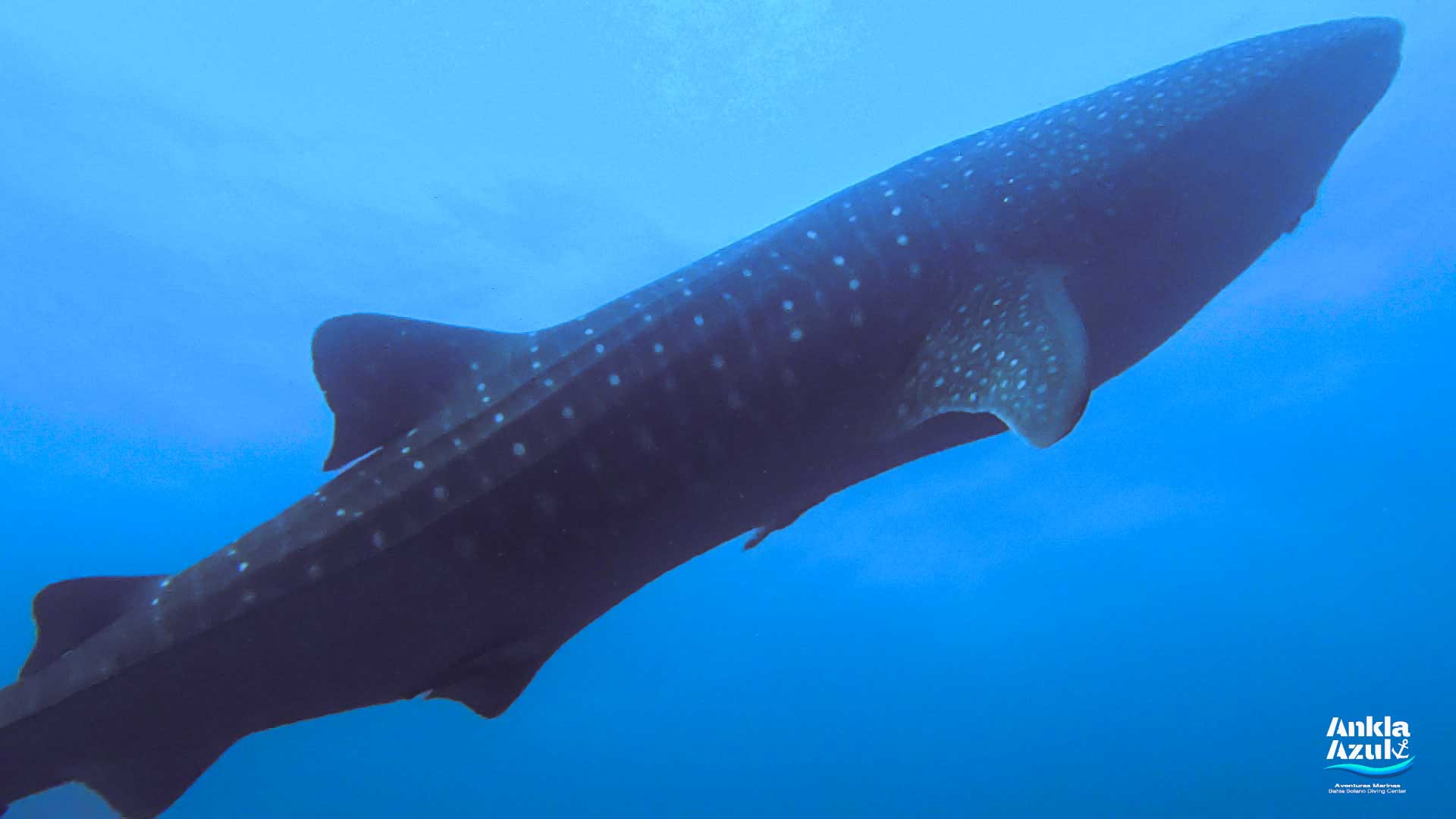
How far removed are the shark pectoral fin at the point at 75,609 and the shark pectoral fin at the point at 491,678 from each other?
1.32 metres

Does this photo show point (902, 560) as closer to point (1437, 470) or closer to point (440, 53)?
point (1437, 470)

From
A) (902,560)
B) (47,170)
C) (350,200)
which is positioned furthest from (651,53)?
(902,560)

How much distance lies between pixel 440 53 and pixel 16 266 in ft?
39.4

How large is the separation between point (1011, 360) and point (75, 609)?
4.04 meters

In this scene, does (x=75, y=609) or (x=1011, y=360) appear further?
(x=75, y=609)

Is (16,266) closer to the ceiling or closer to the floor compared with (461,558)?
closer to the ceiling

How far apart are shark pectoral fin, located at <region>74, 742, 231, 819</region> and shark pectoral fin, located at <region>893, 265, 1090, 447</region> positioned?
3423mm

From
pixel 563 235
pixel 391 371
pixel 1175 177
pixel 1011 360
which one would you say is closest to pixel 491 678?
pixel 391 371

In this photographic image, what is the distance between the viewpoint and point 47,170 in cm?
1789

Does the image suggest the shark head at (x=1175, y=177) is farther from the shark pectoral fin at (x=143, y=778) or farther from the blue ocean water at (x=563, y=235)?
the blue ocean water at (x=563, y=235)

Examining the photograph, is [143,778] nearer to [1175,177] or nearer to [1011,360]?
[1011,360]

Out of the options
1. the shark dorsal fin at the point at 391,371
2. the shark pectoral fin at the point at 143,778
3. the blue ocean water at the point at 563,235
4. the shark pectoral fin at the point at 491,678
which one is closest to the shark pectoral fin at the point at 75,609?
the shark pectoral fin at the point at 143,778

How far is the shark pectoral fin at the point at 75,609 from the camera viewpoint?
3.57 meters

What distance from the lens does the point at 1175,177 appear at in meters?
3.38
